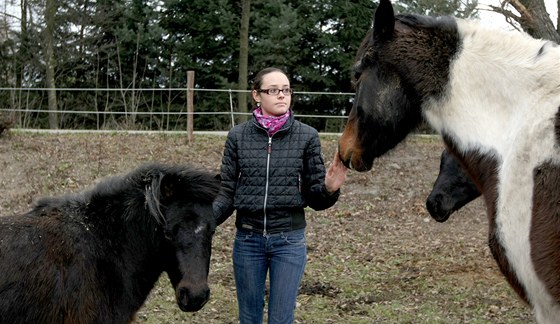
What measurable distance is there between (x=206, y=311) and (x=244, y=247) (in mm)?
2778

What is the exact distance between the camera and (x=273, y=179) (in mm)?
4156

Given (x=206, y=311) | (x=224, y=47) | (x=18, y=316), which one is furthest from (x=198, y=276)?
(x=224, y=47)

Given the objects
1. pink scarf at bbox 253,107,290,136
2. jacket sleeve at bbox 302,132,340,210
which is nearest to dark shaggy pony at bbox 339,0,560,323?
jacket sleeve at bbox 302,132,340,210

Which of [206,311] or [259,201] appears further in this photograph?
[206,311]

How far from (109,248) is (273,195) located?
3.58ft

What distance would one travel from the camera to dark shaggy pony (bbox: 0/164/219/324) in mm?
3766

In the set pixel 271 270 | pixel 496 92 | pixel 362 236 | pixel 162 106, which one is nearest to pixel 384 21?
pixel 496 92

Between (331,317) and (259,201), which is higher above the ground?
(259,201)

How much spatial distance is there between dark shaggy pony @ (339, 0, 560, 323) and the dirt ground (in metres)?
0.37

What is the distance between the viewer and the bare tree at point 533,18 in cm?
814

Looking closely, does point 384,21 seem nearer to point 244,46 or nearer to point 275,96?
point 275,96

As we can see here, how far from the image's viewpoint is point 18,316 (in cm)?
371

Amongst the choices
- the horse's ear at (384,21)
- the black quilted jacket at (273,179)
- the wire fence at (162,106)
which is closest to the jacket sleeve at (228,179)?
the black quilted jacket at (273,179)

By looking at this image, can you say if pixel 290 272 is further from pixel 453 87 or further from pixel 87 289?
pixel 453 87
